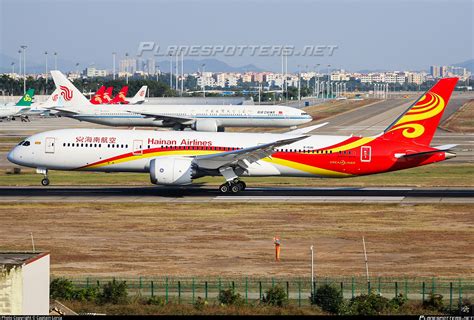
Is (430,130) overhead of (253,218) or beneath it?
overhead

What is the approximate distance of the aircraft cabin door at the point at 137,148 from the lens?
198 ft

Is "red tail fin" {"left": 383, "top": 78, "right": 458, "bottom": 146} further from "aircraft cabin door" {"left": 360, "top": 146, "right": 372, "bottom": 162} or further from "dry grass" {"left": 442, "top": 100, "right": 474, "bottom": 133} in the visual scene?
"dry grass" {"left": 442, "top": 100, "right": 474, "bottom": 133}

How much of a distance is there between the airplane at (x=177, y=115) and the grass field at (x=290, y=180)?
34.8 meters

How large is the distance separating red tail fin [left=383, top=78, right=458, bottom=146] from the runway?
13.2 feet

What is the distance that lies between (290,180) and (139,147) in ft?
52.5

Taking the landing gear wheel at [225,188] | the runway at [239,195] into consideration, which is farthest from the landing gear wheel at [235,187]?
the runway at [239,195]

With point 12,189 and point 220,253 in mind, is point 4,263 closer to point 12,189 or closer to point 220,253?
point 220,253

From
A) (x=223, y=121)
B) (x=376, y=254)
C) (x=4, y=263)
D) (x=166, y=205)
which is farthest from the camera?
(x=223, y=121)

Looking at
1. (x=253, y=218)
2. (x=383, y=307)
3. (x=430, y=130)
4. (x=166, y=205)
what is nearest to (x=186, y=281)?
(x=383, y=307)

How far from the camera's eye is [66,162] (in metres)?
61.3

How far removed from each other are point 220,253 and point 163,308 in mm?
11028

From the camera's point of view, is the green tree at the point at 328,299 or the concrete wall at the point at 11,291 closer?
the concrete wall at the point at 11,291

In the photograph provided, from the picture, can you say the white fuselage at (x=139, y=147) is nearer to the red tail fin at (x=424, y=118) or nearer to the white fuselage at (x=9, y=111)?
the red tail fin at (x=424, y=118)

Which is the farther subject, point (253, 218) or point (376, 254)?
point (253, 218)
